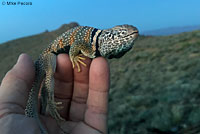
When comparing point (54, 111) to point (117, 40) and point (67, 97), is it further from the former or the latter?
point (117, 40)

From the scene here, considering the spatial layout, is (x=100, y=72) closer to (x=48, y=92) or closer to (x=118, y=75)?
(x=48, y=92)

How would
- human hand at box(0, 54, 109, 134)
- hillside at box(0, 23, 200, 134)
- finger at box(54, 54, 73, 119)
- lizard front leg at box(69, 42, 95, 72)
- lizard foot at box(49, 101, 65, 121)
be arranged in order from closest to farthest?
human hand at box(0, 54, 109, 134)
lizard front leg at box(69, 42, 95, 72)
finger at box(54, 54, 73, 119)
lizard foot at box(49, 101, 65, 121)
hillside at box(0, 23, 200, 134)

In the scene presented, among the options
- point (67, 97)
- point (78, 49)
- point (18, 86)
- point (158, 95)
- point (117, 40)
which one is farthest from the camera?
point (158, 95)

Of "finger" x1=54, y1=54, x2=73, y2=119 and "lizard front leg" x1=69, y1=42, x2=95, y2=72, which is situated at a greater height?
"lizard front leg" x1=69, y1=42, x2=95, y2=72

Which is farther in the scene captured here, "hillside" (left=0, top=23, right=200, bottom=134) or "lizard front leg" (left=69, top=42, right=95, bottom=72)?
"hillside" (left=0, top=23, right=200, bottom=134)

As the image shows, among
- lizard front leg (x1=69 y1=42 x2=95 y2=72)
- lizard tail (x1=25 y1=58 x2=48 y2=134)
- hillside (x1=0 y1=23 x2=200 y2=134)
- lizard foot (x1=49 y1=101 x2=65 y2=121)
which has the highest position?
lizard front leg (x1=69 y1=42 x2=95 y2=72)

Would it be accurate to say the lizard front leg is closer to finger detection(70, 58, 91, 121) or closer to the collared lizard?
the collared lizard

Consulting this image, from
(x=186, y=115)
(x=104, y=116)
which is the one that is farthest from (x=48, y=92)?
(x=186, y=115)

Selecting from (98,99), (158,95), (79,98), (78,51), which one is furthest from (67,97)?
(158,95)

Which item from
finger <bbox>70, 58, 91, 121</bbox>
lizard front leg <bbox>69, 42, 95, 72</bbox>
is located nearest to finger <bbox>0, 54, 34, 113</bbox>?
lizard front leg <bbox>69, 42, 95, 72</bbox>
